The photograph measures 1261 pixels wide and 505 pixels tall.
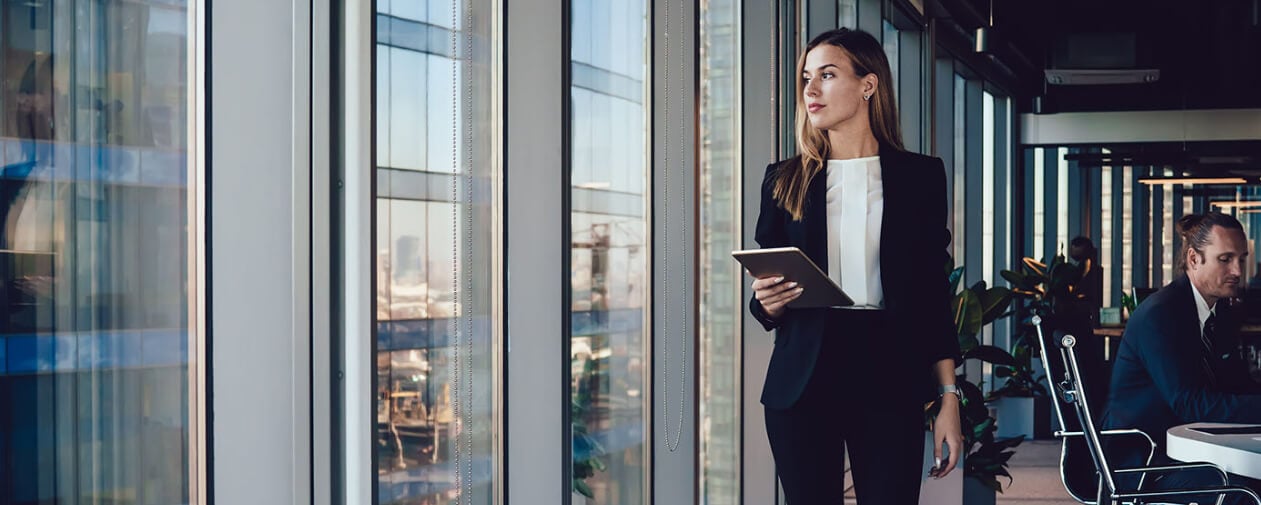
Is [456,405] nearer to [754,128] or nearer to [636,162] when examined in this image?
[636,162]

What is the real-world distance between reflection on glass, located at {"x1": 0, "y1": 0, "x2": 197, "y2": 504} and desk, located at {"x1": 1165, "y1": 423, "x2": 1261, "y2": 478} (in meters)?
2.16

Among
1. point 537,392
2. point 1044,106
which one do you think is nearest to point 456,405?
point 537,392

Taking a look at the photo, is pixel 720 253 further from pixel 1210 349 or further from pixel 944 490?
pixel 1210 349

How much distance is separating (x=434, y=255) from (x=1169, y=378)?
2.14 m

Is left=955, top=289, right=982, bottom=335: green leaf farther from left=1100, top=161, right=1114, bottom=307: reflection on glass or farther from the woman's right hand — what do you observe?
left=1100, top=161, right=1114, bottom=307: reflection on glass

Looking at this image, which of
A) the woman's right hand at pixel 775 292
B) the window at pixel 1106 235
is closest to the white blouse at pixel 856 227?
the woman's right hand at pixel 775 292

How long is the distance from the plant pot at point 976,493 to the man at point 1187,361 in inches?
52.1

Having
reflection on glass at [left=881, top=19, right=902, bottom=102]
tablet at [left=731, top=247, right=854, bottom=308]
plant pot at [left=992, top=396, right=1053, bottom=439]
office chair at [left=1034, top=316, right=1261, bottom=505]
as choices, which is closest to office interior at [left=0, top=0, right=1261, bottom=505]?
tablet at [left=731, top=247, right=854, bottom=308]

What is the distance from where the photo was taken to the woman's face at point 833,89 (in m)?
2.02

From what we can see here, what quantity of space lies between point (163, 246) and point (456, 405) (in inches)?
31.6

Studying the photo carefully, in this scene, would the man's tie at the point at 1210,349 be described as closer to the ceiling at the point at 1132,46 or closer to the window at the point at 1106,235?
the ceiling at the point at 1132,46

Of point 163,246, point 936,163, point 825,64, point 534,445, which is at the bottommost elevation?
point 534,445

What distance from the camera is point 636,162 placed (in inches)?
125

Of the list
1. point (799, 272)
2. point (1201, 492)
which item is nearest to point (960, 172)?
point (1201, 492)
